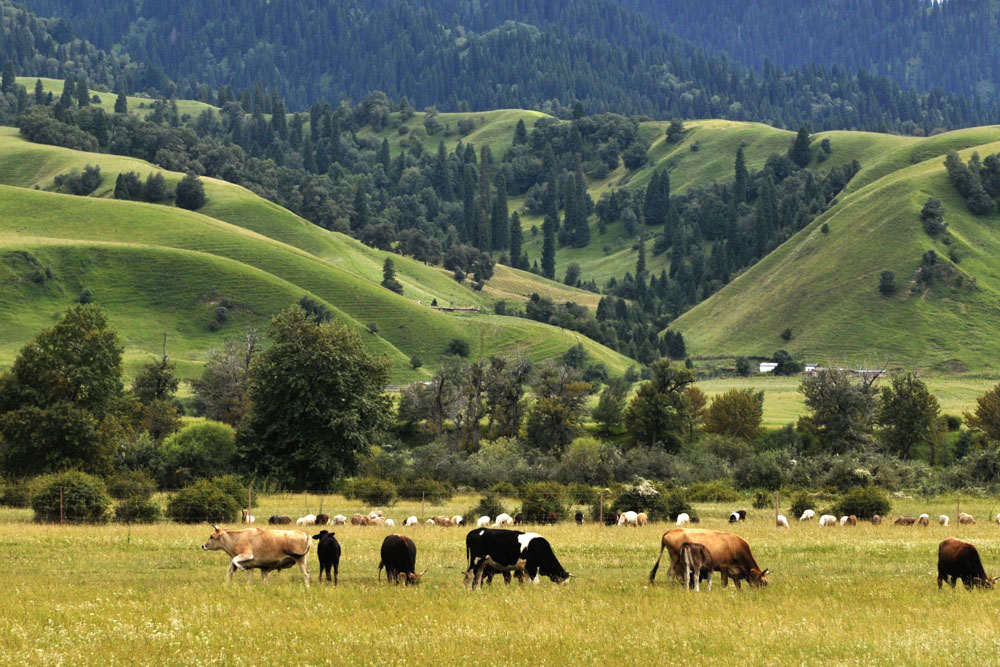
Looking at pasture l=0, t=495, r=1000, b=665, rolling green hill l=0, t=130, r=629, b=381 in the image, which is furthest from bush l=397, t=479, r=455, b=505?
rolling green hill l=0, t=130, r=629, b=381

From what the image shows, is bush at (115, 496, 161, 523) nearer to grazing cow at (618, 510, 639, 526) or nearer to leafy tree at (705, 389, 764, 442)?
grazing cow at (618, 510, 639, 526)

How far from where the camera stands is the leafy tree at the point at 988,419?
9925 centimetres

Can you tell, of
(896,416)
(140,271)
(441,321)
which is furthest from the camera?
(441,321)

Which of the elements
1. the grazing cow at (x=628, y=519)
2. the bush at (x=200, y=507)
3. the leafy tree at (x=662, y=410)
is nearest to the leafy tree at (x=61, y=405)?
the bush at (x=200, y=507)

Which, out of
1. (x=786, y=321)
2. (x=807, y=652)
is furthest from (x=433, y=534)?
(x=786, y=321)

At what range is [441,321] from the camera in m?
185

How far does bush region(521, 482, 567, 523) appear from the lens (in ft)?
164

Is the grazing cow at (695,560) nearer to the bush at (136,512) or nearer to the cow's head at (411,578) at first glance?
the cow's head at (411,578)

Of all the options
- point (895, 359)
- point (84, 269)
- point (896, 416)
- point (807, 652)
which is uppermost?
point (84, 269)

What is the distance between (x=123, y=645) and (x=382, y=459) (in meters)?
67.8

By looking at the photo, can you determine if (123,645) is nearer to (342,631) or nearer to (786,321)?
(342,631)

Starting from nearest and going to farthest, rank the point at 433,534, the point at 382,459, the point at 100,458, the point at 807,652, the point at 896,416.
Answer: the point at 807,652, the point at 433,534, the point at 100,458, the point at 382,459, the point at 896,416

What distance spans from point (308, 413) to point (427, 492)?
37.9 ft

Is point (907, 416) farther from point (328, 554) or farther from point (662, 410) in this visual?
point (328, 554)
